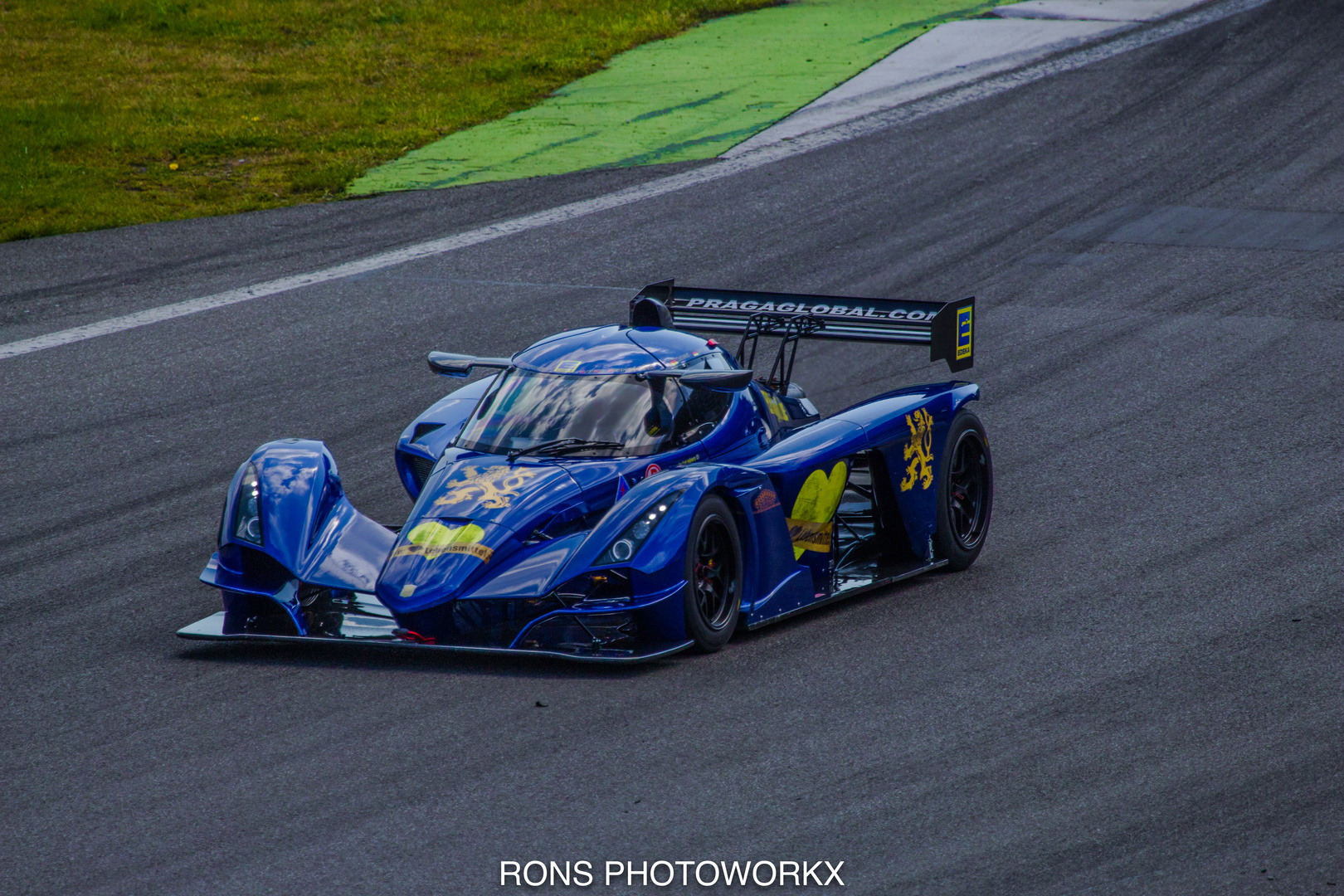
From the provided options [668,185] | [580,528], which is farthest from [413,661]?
[668,185]

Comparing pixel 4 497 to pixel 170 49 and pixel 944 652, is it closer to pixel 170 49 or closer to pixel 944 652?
pixel 944 652

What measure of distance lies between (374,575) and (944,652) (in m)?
2.79

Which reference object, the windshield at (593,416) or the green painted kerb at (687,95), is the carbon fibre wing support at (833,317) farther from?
the green painted kerb at (687,95)

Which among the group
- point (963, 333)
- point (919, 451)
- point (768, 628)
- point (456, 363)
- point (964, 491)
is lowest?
point (768, 628)

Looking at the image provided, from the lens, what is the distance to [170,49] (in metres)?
25.1

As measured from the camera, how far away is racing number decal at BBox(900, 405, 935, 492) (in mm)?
8750

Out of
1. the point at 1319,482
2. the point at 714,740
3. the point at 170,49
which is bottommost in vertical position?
the point at 1319,482

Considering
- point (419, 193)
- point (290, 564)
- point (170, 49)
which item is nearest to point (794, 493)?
point (290, 564)

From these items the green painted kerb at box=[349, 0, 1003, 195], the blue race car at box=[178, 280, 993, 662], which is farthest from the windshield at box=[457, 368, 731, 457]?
the green painted kerb at box=[349, 0, 1003, 195]

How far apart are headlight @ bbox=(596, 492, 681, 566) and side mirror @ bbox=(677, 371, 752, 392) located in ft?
2.80

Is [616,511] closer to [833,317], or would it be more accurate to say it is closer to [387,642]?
[387,642]

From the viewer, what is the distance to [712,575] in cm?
747

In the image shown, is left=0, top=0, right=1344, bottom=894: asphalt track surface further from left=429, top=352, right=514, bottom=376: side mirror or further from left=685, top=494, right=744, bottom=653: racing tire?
left=429, top=352, right=514, bottom=376: side mirror

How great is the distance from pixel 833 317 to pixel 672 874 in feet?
16.4
